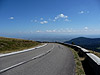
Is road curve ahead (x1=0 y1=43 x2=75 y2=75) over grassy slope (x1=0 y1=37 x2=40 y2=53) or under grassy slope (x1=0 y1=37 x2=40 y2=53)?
under

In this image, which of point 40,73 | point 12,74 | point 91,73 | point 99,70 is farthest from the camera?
point 91,73

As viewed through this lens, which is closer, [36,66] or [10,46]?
[36,66]

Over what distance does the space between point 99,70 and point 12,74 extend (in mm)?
3991

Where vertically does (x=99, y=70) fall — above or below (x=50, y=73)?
above

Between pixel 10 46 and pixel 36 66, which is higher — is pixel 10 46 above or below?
above

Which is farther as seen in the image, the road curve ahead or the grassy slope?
the grassy slope

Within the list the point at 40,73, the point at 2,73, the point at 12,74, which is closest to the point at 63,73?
the point at 40,73

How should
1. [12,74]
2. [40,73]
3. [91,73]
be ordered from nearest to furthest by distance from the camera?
[12,74] → [40,73] → [91,73]

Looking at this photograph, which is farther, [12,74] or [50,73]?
[50,73]

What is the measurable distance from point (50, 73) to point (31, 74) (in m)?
0.97

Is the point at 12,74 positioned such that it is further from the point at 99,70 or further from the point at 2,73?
the point at 99,70

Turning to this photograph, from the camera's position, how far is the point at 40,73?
551 centimetres

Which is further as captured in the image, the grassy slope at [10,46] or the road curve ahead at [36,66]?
the grassy slope at [10,46]

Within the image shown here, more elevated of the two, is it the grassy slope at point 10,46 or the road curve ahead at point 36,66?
the grassy slope at point 10,46
